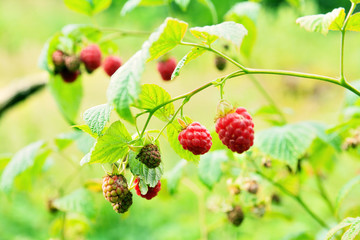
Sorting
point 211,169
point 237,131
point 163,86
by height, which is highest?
point 237,131

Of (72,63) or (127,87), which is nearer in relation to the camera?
(127,87)

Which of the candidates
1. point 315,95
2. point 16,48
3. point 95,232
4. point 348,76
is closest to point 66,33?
point 95,232

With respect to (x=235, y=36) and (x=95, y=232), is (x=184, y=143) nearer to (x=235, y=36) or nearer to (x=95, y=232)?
(x=235, y=36)

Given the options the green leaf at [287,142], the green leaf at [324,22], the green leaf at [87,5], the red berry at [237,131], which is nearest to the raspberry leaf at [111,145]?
the red berry at [237,131]

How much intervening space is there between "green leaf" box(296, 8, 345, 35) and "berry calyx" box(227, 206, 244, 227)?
0.47 m

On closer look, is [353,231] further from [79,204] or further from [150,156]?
[79,204]

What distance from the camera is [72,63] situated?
85cm

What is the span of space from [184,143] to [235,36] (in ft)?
0.47

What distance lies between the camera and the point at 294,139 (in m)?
0.74

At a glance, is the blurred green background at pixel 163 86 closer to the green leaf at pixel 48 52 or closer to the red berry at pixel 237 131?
the green leaf at pixel 48 52

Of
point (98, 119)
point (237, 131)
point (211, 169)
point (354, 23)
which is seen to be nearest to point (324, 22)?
point (354, 23)

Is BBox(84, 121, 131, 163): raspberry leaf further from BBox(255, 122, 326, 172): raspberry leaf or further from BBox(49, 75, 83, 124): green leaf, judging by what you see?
BBox(49, 75, 83, 124): green leaf

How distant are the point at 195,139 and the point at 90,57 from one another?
478 millimetres

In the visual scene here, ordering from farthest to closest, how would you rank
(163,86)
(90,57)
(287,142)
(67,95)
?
(163,86), (67,95), (90,57), (287,142)
